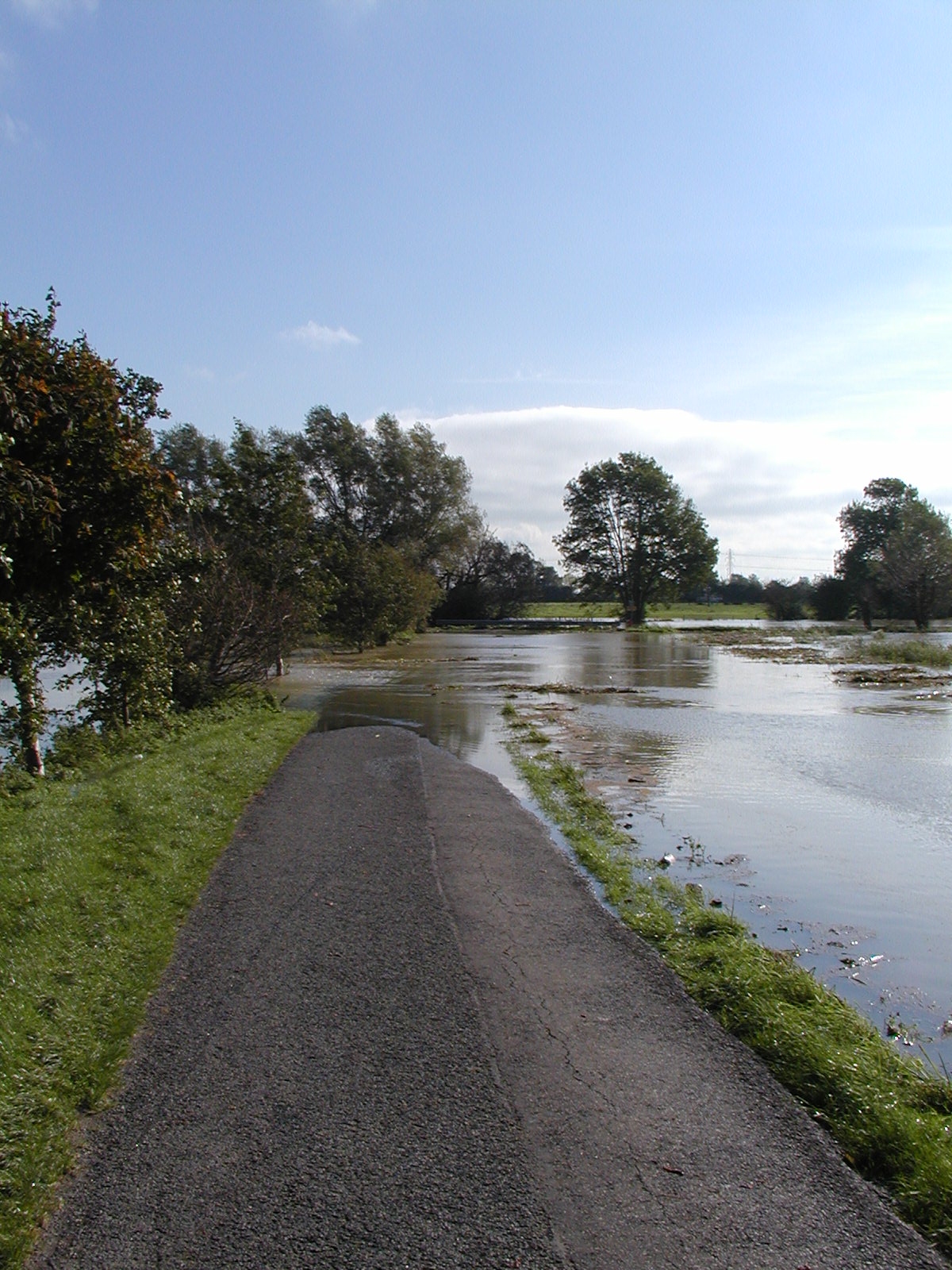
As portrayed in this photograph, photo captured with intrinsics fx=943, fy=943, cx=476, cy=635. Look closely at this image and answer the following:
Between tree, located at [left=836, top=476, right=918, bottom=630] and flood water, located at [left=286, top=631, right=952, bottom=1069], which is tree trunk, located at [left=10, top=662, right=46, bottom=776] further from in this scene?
tree, located at [left=836, top=476, right=918, bottom=630]

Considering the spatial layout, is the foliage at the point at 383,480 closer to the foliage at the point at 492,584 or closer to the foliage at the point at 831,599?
the foliage at the point at 492,584

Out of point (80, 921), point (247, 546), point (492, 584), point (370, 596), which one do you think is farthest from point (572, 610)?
point (80, 921)

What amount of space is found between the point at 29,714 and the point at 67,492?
4372 millimetres

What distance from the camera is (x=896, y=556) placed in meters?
74.8

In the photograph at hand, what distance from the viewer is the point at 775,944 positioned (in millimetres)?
7570

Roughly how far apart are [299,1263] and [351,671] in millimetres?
38302

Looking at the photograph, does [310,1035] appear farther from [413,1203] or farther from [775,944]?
[775,944]

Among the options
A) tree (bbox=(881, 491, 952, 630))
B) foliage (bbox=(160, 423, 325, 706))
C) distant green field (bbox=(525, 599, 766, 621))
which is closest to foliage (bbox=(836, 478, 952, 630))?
tree (bbox=(881, 491, 952, 630))

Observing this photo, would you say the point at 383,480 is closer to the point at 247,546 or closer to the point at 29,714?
the point at 247,546

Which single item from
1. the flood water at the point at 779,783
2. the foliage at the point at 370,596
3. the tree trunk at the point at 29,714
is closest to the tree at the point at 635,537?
the foliage at the point at 370,596

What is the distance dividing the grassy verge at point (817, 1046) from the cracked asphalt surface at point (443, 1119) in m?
0.17

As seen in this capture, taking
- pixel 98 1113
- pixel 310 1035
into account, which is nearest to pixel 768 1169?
pixel 310 1035

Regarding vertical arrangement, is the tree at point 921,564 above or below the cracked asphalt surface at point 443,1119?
above

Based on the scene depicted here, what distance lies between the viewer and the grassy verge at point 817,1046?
4133 millimetres
